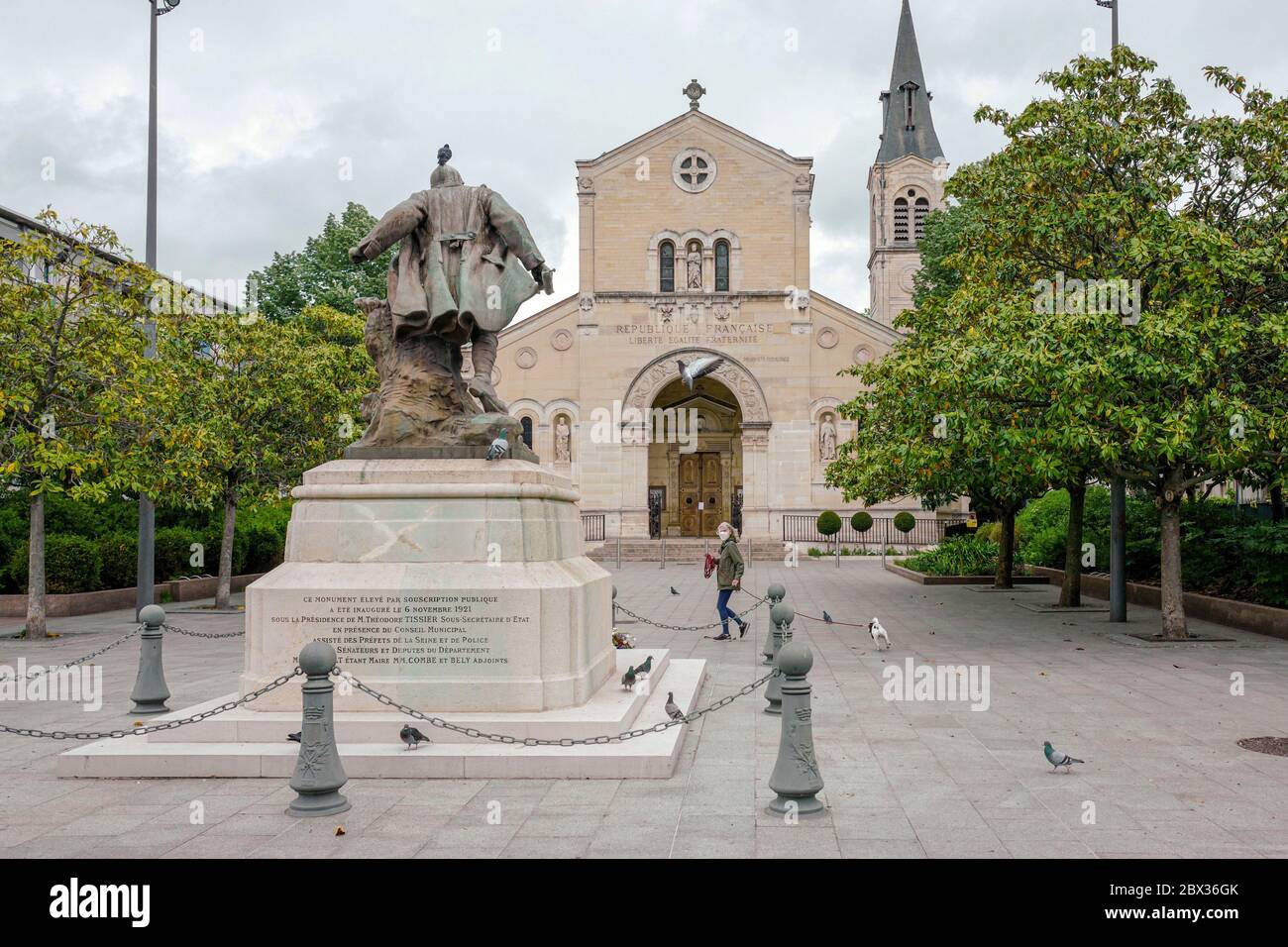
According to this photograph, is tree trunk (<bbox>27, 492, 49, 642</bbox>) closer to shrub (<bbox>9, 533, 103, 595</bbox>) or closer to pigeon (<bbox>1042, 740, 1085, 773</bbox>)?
shrub (<bbox>9, 533, 103, 595</bbox>)

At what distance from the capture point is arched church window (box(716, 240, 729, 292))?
4225 centimetres

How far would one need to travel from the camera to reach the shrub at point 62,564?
19.2 metres

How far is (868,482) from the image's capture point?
20625mm

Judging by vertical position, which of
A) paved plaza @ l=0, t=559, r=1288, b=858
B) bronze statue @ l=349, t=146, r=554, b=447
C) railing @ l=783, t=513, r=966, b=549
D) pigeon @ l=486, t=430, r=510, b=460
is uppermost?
bronze statue @ l=349, t=146, r=554, b=447

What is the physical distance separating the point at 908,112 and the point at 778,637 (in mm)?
54458

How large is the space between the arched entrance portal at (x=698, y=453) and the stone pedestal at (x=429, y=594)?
31.9 meters

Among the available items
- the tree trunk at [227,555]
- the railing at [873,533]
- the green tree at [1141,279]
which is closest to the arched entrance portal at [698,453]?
the railing at [873,533]

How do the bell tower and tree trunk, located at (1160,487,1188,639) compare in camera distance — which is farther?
the bell tower

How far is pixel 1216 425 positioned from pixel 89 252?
50.9 ft

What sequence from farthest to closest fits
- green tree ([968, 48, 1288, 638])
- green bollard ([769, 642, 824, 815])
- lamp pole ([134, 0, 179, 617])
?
lamp pole ([134, 0, 179, 617]) → green tree ([968, 48, 1288, 638]) → green bollard ([769, 642, 824, 815])

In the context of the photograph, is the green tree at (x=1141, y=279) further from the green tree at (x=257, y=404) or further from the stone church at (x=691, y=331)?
the stone church at (x=691, y=331)

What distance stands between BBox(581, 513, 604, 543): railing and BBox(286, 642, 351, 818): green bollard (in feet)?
111

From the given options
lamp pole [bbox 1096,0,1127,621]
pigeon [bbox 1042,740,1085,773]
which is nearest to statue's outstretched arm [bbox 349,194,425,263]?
pigeon [bbox 1042,740,1085,773]
